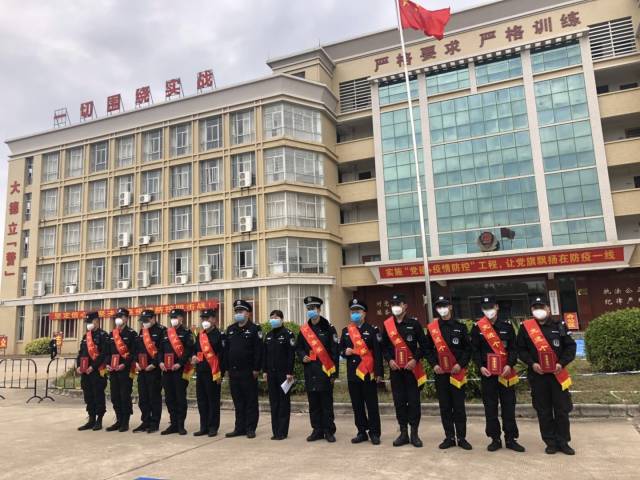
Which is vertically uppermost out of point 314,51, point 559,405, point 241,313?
point 314,51

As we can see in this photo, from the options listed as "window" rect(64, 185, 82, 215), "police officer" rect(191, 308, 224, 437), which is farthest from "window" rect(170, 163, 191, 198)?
"police officer" rect(191, 308, 224, 437)

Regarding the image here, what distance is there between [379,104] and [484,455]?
82.8 ft

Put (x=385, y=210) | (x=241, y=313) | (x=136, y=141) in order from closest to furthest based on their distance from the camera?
(x=241, y=313), (x=385, y=210), (x=136, y=141)

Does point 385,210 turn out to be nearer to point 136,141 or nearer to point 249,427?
point 136,141

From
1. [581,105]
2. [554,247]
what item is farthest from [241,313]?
[581,105]

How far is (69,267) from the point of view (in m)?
31.5

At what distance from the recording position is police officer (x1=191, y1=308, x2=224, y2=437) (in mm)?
7426

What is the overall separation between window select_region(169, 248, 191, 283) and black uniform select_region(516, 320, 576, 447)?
2414cm

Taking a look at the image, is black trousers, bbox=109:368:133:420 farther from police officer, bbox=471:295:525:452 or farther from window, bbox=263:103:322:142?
window, bbox=263:103:322:142

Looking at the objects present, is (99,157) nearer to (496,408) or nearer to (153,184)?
(153,184)

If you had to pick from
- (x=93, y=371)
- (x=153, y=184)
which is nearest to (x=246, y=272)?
(x=153, y=184)

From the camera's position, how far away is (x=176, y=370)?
25.4ft

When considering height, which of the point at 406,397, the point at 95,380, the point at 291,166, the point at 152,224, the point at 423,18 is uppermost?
the point at 423,18

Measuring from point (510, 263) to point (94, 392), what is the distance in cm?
2078
